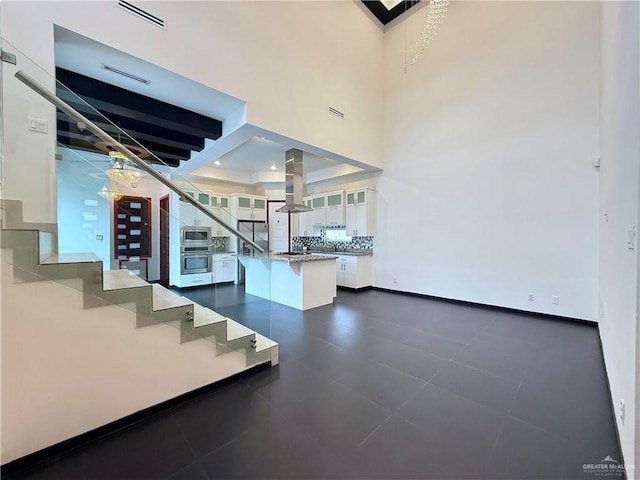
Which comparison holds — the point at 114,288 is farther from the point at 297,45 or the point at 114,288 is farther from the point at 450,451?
the point at 297,45

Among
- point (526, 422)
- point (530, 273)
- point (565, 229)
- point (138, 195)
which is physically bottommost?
point (526, 422)

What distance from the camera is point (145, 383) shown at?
1896mm

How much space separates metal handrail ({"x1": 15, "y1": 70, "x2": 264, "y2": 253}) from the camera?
5.67 feet

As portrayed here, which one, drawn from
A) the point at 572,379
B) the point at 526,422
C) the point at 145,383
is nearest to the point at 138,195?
the point at 145,383

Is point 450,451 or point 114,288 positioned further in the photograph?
point 114,288

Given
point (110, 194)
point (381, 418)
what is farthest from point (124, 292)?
point (381, 418)

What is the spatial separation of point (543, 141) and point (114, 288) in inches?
234

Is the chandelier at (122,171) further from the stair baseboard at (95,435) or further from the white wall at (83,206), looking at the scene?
the stair baseboard at (95,435)

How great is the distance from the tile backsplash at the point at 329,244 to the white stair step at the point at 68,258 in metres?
5.71

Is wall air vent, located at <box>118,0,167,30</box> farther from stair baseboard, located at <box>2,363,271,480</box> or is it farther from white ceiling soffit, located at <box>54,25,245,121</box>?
stair baseboard, located at <box>2,363,271,480</box>

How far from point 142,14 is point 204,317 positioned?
3287 millimetres

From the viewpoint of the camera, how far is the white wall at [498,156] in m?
3.84

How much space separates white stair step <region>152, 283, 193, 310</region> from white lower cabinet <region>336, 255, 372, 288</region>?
447cm

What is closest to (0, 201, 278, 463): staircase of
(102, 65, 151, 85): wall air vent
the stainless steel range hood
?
(102, 65, 151, 85): wall air vent
